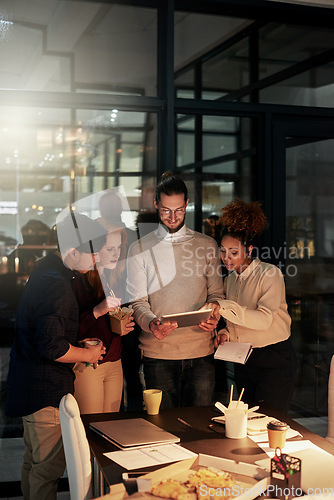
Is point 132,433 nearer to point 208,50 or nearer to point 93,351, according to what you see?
point 93,351

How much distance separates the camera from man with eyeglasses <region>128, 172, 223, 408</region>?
318cm

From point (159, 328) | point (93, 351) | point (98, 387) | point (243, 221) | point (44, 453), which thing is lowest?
point (44, 453)

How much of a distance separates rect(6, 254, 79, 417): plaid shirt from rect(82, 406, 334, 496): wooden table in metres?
0.39

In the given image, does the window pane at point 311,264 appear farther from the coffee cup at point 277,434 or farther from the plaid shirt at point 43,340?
the coffee cup at point 277,434

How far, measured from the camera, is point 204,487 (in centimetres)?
170

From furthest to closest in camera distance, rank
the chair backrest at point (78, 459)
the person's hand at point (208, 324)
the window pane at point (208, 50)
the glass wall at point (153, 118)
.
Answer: the window pane at point (208, 50), the glass wall at point (153, 118), the person's hand at point (208, 324), the chair backrest at point (78, 459)

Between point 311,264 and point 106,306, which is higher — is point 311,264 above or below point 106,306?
above

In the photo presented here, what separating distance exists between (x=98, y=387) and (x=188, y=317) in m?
0.65

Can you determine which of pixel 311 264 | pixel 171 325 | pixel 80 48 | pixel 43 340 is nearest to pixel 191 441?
pixel 171 325

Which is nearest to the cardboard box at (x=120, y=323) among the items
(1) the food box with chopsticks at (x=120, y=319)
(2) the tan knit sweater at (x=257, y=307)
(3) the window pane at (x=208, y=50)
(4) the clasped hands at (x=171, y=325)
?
(1) the food box with chopsticks at (x=120, y=319)

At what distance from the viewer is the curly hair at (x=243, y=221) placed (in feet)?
10.5

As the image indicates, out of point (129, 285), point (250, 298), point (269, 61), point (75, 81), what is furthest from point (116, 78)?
point (250, 298)

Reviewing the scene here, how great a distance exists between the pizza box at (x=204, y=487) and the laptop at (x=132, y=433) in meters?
0.19

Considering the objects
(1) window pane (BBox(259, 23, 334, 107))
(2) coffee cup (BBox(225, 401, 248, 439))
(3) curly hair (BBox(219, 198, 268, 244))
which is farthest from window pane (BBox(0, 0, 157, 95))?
(2) coffee cup (BBox(225, 401, 248, 439))
